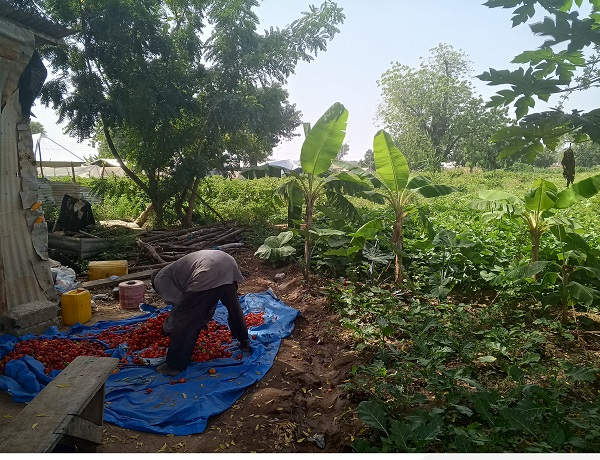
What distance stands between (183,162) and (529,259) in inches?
248

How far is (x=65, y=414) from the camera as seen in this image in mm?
1995

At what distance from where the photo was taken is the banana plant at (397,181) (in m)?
4.37

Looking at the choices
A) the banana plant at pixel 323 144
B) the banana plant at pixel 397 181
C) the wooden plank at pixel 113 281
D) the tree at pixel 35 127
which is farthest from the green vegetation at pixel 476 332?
the tree at pixel 35 127

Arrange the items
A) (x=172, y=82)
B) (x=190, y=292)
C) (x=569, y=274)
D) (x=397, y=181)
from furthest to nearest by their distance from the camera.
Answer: (x=172, y=82), (x=397, y=181), (x=569, y=274), (x=190, y=292)

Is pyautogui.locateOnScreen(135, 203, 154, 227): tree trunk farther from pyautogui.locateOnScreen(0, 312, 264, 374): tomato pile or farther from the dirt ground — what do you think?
the dirt ground

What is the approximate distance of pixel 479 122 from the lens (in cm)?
384

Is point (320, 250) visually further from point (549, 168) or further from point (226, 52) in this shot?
point (226, 52)

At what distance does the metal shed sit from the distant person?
157cm

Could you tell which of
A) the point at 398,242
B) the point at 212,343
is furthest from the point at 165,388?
the point at 398,242

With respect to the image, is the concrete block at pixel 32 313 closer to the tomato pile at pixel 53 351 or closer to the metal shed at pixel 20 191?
the metal shed at pixel 20 191

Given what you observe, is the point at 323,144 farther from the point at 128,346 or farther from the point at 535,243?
the point at 128,346

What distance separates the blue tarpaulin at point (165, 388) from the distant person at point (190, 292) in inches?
6.8

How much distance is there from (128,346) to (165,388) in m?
0.82

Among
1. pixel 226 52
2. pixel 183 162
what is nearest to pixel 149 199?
pixel 183 162
